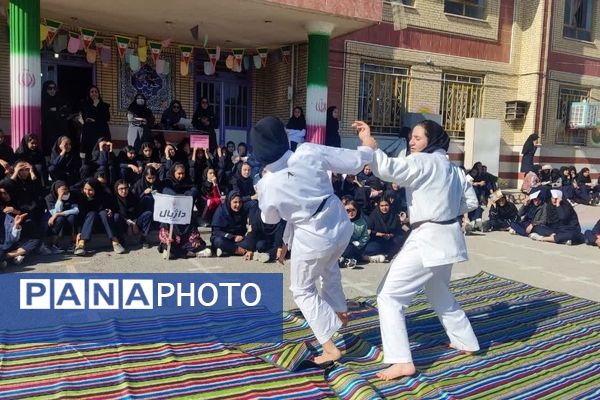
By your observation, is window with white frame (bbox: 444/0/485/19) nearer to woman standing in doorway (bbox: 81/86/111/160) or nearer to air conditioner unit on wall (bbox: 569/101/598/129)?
air conditioner unit on wall (bbox: 569/101/598/129)

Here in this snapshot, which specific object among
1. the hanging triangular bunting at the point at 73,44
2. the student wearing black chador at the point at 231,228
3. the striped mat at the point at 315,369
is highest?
the hanging triangular bunting at the point at 73,44

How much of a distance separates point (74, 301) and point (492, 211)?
8.30 m

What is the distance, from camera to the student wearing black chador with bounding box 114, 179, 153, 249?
726 centimetres

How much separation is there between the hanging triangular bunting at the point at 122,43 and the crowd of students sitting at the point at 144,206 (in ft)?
9.99

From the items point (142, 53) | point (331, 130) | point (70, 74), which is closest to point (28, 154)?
point (70, 74)

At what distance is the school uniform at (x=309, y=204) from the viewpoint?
3.50 metres

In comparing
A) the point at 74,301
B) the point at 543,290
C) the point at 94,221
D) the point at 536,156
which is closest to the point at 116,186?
the point at 94,221

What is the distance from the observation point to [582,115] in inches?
647

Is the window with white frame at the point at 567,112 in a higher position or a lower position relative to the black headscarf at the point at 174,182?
higher

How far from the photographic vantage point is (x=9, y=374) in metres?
3.31

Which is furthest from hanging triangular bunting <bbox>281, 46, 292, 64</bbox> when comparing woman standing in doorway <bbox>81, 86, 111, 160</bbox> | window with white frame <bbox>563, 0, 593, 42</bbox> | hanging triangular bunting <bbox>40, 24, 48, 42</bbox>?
window with white frame <bbox>563, 0, 593, 42</bbox>

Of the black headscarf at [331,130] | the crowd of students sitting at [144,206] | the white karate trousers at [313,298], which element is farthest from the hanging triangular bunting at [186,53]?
the white karate trousers at [313,298]

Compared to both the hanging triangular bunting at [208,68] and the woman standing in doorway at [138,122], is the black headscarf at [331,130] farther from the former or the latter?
the woman standing in doorway at [138,122]

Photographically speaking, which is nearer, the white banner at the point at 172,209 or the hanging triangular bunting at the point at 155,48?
the white banner at the point at 172,209
